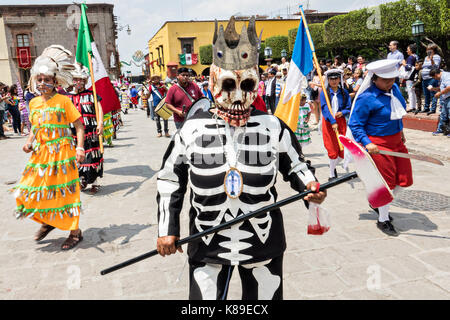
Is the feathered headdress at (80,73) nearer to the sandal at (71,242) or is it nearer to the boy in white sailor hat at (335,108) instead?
the sandal at (71,242)

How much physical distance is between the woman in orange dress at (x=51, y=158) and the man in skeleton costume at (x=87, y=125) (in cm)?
193

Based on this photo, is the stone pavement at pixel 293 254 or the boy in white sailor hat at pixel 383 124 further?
the boy in white sailor hat at pixel 383 124

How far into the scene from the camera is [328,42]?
93.8 feet

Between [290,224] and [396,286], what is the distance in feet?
5.90

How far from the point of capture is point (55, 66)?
177 inches

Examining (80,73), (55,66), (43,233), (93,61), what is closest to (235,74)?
(55,66)

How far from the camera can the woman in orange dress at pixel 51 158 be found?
4.48m

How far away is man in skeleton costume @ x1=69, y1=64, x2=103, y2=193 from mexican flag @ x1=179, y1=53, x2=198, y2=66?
42.2m

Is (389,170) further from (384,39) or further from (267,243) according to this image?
(384,39)

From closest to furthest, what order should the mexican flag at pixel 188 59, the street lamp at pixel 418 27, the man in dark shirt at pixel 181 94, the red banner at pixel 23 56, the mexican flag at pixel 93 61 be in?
the mexican flag at pixel 93 61 < the man in dark shirt at pixel 181 94 < the street lamp at pixel 418 27 < the red banner at pixel 23 56 < the mexican flag at pixel 188 59

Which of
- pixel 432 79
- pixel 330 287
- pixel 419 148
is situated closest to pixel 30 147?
pixel 330 287

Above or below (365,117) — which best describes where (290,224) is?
below

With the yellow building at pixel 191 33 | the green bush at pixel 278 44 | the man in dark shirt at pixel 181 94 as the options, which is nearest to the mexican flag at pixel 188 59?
the yellow building at pixel 191 33

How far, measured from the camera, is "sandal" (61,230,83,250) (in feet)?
15.1
